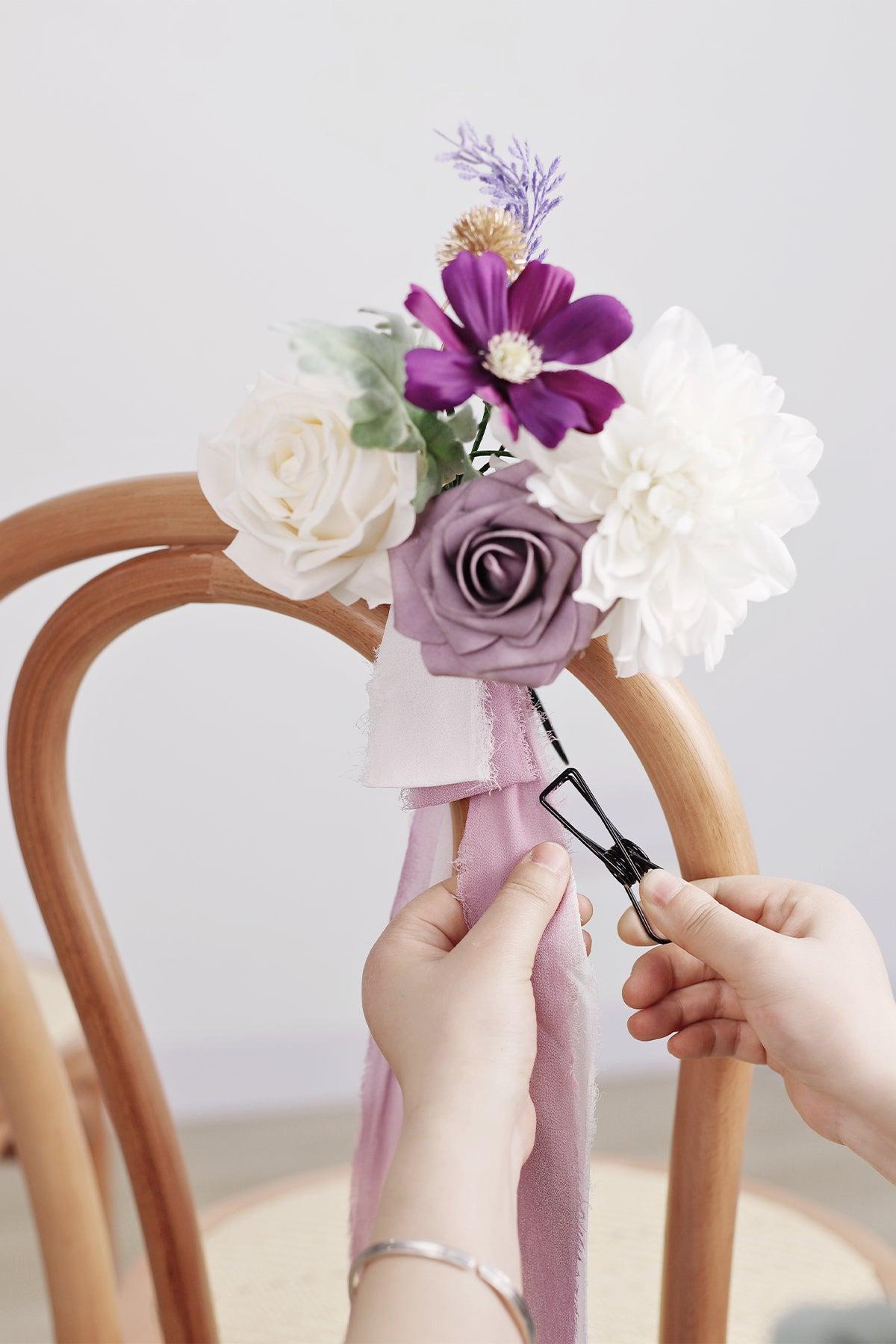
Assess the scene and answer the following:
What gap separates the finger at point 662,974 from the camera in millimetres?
686

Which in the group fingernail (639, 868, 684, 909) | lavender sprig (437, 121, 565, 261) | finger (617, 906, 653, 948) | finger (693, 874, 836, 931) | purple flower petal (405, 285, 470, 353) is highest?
lavender sprig (437, 121, 565, 261)

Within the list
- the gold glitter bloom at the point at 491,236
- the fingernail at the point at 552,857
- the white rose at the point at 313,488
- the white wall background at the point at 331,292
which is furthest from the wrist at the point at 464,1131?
the white wall background at the point at 331,292

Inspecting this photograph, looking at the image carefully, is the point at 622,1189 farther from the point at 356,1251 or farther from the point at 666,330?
the point at 666,330

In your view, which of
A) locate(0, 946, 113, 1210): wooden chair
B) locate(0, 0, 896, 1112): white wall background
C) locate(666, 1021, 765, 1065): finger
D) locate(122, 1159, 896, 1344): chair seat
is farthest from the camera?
locate(0, 0, 896, 1112): white wall background

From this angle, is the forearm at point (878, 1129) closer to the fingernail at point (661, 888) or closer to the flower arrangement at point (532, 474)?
the fingernail at point (661, 888)

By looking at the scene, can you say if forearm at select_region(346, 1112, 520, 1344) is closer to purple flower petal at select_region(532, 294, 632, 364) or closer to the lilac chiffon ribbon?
the lilac chiffon ribbon

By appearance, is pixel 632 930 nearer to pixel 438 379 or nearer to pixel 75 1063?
pixel 438 379

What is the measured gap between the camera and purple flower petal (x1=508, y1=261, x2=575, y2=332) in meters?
0.42

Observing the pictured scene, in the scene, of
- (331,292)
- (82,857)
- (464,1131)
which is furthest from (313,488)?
(331,292)

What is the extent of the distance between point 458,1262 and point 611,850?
0.24 meters

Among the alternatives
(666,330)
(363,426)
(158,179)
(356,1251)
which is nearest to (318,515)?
(363,426)

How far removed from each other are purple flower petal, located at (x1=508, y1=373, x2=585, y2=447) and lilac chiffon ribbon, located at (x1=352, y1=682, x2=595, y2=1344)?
0.53 feet

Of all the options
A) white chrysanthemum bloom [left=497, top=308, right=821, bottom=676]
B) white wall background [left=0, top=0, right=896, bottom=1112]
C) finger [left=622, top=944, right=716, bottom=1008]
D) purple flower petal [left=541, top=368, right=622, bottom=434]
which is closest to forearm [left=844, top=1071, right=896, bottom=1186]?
finger [left=622, top=944, right=716, bottom=1008]

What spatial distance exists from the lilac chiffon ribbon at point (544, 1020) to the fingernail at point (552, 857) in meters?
0.01
